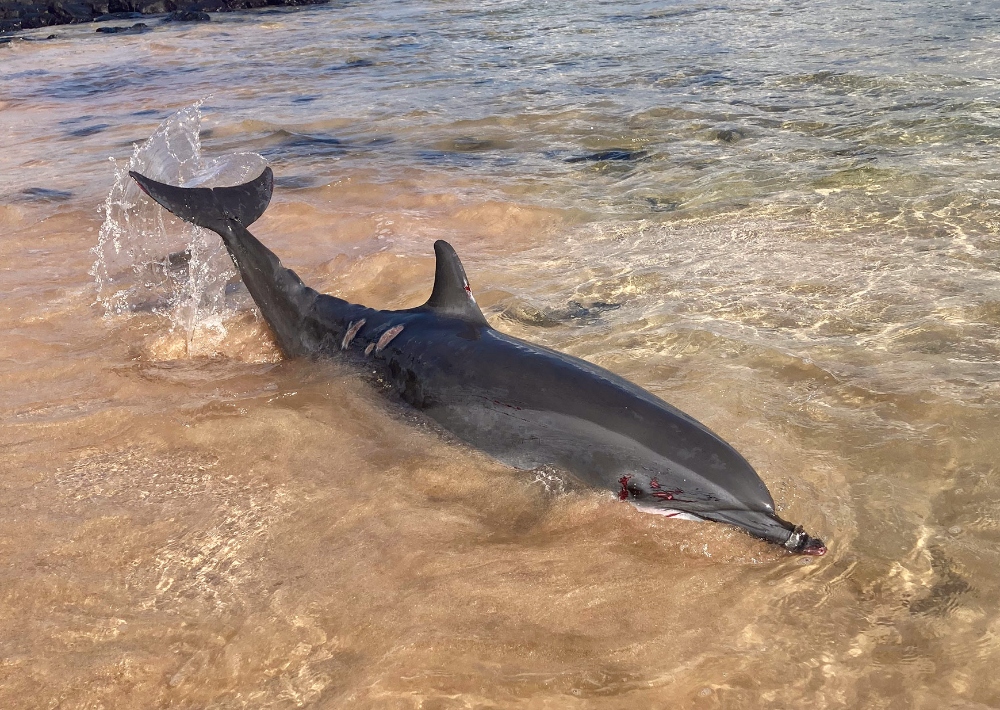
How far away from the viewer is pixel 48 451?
4.54m

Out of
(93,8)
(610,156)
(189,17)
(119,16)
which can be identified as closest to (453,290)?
(610,156)

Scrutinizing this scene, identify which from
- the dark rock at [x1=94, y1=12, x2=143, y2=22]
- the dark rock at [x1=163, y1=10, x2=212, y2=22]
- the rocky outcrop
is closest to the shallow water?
the dark rock at [x1=163, y1=10, x2=212, y2=22]

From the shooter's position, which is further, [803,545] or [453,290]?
[453,290]

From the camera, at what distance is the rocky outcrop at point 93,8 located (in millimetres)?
32469

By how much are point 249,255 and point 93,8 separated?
114 feet

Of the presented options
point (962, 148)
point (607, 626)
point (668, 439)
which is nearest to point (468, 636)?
point (607, 626)

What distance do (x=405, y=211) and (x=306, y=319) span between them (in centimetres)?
327

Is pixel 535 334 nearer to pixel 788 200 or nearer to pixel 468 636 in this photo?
pixel 468 636

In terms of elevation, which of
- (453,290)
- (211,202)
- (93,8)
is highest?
(93,8)

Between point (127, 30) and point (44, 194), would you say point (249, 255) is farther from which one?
point (127, 30)

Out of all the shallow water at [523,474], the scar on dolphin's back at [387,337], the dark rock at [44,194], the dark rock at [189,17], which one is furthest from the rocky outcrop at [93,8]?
the scar on dolphin's back at [387,337]

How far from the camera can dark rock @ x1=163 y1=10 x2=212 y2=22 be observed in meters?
30.8

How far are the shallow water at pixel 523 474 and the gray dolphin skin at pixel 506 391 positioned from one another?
0.16 meters

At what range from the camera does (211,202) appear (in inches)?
240
